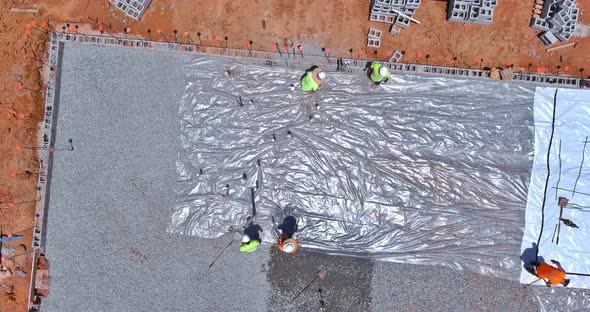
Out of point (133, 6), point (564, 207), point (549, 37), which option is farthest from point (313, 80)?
point (564, 207)

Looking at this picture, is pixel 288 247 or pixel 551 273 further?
pixel 288 247

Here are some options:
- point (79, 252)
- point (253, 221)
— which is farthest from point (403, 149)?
point (79, 252)

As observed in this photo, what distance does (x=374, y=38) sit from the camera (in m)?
8.99

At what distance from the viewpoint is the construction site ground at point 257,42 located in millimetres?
8945

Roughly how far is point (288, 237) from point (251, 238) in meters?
0.93

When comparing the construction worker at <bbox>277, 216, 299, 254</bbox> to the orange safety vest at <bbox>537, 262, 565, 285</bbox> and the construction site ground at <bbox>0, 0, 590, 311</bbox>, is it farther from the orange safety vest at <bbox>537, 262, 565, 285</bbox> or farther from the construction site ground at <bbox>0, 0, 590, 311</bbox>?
the orange safety vest at <bbox>537, 262, 565, 285</bbox>

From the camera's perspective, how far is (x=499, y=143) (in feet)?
28.5

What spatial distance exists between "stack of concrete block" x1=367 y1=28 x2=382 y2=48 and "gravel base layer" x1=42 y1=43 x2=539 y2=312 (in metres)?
4.55

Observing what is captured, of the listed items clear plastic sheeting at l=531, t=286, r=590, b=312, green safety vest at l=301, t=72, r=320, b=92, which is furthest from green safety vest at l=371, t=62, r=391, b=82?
clear plastic sheeting at l=531, t=286, r=590, b=312

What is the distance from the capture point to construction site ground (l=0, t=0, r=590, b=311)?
8.95 m

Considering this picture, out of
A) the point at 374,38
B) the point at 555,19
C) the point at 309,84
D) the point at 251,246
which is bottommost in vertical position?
the point at 251,246

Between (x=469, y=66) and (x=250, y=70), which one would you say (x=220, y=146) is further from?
(x=469, y=66)

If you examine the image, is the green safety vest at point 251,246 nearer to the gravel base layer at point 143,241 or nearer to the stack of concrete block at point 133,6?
the gravel base layer at point 143,241

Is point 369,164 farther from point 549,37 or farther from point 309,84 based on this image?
point 549,37
